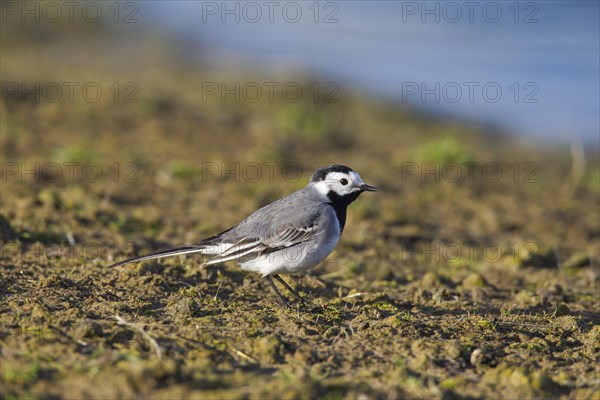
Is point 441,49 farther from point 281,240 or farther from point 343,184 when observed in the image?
point 281,240

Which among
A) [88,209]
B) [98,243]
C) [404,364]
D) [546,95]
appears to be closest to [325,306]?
[404,364]

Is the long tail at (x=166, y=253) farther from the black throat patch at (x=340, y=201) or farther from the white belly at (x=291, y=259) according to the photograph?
the black throat patch at (x=340, y=201)

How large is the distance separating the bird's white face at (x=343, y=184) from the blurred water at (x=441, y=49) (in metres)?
10.7

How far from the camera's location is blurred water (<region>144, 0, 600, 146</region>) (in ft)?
62.0

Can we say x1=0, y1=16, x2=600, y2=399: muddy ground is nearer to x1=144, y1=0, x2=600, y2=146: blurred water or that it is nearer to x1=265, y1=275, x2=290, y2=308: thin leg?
x1=265, y1=275, x2=290, y2=308: thin leg

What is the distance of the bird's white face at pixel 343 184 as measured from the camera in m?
7.84

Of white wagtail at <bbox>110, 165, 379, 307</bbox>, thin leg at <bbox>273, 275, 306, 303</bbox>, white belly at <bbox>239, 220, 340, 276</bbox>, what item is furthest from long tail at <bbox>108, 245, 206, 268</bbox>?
thin leg at <bbox>273, 275, 306, 303</bbox>

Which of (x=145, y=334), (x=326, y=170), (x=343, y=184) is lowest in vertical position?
(x=145, y=334)

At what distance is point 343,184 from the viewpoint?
787 cm

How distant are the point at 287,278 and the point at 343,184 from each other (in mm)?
1133

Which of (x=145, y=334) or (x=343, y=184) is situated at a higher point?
(x=343, y=184)

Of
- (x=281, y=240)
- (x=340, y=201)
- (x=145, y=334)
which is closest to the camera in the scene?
(x=145, y=334)

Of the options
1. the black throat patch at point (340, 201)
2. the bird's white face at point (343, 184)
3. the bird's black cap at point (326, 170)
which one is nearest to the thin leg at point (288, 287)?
the black throat patch at point (340, 201)

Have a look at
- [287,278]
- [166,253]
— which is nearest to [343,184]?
[287,278]
